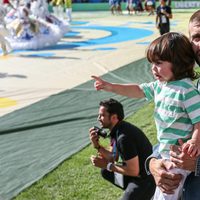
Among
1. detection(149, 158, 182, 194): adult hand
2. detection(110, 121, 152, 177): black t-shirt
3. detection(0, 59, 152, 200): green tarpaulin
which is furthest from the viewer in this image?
detection(0, 59, 152, 200): green tarpaulin

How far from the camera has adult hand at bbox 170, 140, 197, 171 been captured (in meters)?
2.11

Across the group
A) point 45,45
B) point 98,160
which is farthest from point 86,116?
point 45,45

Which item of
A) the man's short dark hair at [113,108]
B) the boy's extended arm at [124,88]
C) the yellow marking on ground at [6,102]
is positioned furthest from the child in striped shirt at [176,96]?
the yellow marking on ground at [6,102]

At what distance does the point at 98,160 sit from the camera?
3262 mm

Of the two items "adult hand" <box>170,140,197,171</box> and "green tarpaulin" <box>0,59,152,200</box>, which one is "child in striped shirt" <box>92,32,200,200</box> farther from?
"green tarpaulin" <box>0,59,152,200</box>

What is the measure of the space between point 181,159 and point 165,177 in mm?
174

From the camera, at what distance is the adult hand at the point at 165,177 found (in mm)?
2221

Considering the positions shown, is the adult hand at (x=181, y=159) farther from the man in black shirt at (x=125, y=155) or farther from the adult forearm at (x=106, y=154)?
the adult forearm at (x=106, y=154)

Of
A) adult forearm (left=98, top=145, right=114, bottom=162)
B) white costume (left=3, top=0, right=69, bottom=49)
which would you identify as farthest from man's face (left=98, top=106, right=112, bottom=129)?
white costume (left=3, top=0, right=69, bottom=49)

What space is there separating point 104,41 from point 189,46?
14.9m

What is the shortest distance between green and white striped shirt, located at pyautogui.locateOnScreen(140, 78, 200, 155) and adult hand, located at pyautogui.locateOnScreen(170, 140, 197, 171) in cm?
8

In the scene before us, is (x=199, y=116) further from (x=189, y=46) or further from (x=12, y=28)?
(x=12, y=28)

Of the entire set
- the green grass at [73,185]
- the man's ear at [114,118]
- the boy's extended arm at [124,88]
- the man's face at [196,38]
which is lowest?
the green grass at [73,185]

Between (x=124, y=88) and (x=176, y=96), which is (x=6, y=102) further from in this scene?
(x=176, y=96)
